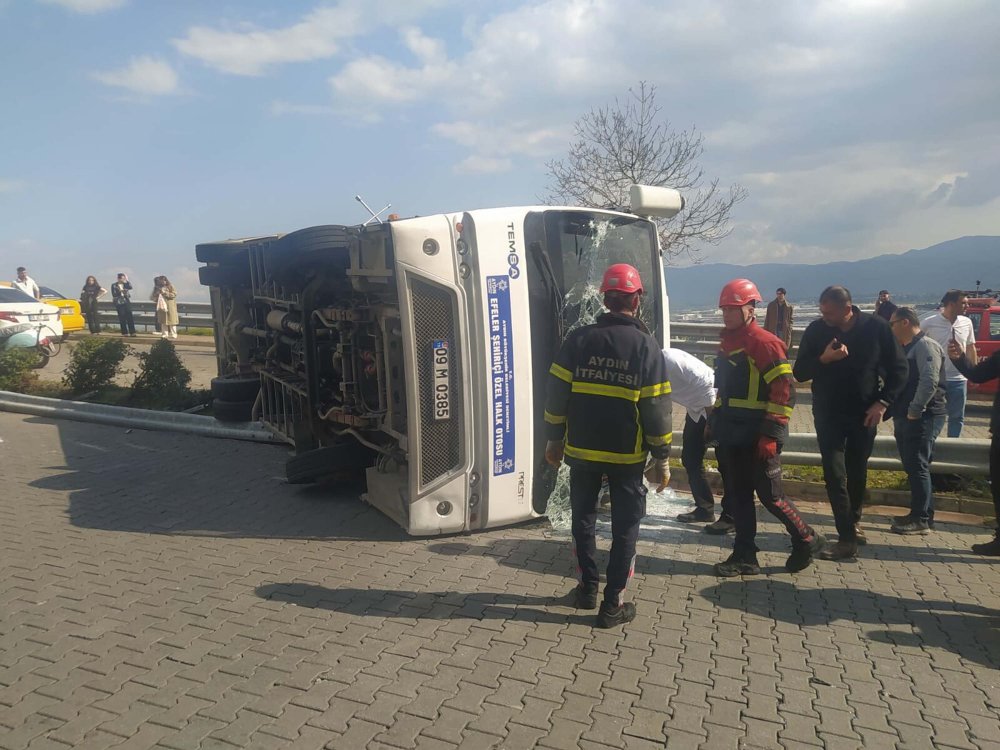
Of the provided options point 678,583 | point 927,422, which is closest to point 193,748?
point 678,583

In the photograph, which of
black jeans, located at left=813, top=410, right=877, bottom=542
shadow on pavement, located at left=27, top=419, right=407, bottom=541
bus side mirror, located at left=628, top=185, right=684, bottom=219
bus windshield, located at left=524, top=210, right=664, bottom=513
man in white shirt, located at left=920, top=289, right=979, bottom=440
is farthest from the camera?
man in white shirt, located at left=920, top=289, right=979, bottom=440

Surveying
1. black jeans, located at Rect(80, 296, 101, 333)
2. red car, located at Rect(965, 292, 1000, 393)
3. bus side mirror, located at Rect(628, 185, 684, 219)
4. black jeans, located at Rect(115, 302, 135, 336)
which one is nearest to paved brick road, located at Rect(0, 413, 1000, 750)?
bus side mirror, located at Rect(628, 185, 684, 219)

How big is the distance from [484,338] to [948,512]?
4299 mm

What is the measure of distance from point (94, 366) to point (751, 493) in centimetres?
1031

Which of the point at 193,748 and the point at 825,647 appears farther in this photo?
the point at 825,647

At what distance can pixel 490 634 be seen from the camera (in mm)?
3893

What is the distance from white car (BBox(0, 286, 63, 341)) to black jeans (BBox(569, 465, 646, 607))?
1446cm

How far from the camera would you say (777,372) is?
4.51 m

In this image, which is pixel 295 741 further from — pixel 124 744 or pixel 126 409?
pixel 126 409

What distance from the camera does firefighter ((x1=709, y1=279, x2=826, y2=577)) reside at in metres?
4.53

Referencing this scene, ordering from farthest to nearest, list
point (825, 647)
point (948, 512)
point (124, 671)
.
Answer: point (948, 512) < point (825, 647) < point (124, 671)

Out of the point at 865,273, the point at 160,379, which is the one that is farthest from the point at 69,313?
the point at 865,273

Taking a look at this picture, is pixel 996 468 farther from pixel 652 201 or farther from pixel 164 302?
pixel 164 302

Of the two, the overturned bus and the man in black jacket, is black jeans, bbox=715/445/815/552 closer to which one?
the man in black jacket
